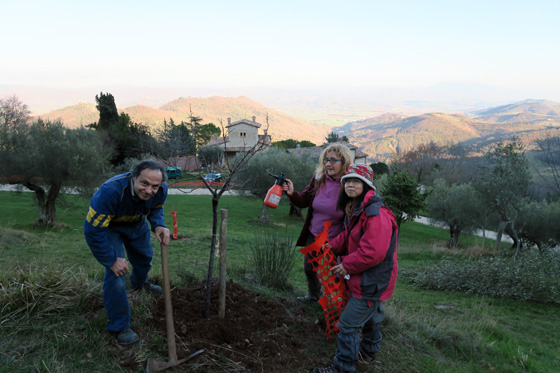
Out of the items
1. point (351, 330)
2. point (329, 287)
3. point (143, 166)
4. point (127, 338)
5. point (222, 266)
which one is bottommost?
point (127, 338)

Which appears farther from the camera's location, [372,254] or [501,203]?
[501,203]

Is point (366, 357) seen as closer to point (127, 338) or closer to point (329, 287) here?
point (329, 287)

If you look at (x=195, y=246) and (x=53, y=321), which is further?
(x=195, y=246)

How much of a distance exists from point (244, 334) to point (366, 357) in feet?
3.87

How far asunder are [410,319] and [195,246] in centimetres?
864

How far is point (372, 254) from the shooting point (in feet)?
9.39

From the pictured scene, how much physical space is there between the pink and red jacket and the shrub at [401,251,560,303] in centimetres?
825

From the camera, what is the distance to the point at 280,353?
318 centimetres

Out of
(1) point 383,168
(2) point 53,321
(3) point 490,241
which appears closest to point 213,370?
(2) point 53,321

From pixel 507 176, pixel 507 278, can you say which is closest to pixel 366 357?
pixel 507 278

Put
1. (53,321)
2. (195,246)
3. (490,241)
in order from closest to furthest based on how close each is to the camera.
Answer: (53,321) < (195,246) < (490,241)

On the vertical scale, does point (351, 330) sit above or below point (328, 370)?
above

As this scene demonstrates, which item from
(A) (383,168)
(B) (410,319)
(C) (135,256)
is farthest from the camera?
(A) (383,168)

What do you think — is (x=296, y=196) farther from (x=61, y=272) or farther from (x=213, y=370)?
(x=61, y=272)
